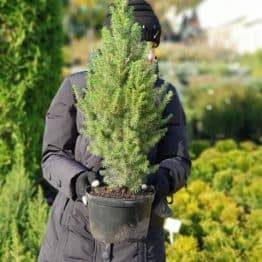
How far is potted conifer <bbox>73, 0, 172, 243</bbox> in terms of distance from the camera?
→ 191 centimetres

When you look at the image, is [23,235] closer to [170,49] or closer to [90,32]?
[170,49]

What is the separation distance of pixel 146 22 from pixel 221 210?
278cm

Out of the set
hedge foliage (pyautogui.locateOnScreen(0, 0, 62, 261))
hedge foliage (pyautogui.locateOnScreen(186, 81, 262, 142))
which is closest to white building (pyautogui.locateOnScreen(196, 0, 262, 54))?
hedge foliage (pyautogui.locateOnScreen(186, 81, 262, 142))

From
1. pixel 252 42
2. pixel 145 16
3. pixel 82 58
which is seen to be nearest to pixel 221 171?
pixel 145 16

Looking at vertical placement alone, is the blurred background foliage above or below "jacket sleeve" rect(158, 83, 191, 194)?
below

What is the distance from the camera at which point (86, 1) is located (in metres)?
41.8

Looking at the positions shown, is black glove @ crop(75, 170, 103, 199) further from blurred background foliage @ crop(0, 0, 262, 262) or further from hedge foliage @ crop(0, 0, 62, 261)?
hedge foliage @ crop(0, 0, 62, 261)

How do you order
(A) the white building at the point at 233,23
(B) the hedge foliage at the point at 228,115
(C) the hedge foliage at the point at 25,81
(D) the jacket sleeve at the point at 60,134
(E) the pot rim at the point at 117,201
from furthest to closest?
(A) the white building at the point at 233,23 → (B) the hedge foliage at the point at 228,115 → (C) the hedge foliage at the point at 25,81 → (D) the jacket sleeve at the point at 60,134 → (E) the pot rim at the point at 117,201

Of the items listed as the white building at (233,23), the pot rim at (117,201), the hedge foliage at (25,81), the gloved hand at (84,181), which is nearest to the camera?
the pot rim at (117,201)

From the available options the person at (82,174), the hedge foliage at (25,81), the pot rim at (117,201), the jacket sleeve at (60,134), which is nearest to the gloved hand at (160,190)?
the person at (82,174)

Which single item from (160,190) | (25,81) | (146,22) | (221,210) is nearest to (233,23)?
(221,210)

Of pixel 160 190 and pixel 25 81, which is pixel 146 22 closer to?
pixel 160 190

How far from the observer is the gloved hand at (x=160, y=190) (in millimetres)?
2035

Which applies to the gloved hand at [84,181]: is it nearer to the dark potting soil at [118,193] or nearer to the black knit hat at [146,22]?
the dark potting soil at [118,193]
